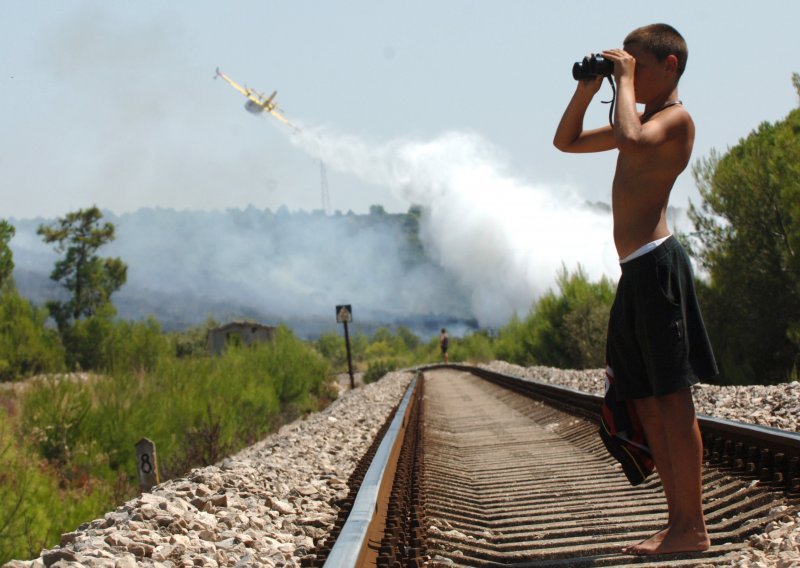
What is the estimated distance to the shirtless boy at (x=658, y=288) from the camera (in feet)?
10.1

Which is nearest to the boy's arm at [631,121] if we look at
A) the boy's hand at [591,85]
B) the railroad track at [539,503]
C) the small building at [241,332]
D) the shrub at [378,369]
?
the boy's hand at [591,85]

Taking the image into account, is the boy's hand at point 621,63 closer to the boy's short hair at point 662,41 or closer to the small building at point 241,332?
the boy's short hair at point 662,41

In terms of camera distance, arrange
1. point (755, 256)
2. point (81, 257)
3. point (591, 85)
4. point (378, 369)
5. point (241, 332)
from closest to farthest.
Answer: point (591, 85)
point (755, 256)
point (378, 369)
point (81, 257)
point (241, 332)

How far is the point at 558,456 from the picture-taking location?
6672 mm

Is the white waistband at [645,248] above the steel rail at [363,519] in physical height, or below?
above

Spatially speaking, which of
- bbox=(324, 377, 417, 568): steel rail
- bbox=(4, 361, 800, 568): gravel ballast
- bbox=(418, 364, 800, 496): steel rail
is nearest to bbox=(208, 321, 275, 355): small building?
bbox=(4, 361, 800, 568): gravel ballast

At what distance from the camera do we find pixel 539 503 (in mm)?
4699

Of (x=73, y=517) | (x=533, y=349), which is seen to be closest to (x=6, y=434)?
(x=73, y=517)

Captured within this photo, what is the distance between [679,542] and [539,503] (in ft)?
5.26

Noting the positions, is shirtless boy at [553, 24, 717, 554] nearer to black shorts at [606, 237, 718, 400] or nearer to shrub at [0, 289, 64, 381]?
black shorts at [606, 237, 718, 400]

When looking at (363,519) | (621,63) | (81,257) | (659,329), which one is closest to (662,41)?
(621,63)

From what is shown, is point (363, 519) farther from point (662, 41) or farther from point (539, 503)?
point (662, 41)

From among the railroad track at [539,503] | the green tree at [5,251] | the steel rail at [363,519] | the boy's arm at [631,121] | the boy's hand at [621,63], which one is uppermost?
the green tree at [5,251]

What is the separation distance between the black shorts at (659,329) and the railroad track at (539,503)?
0.63 meters
